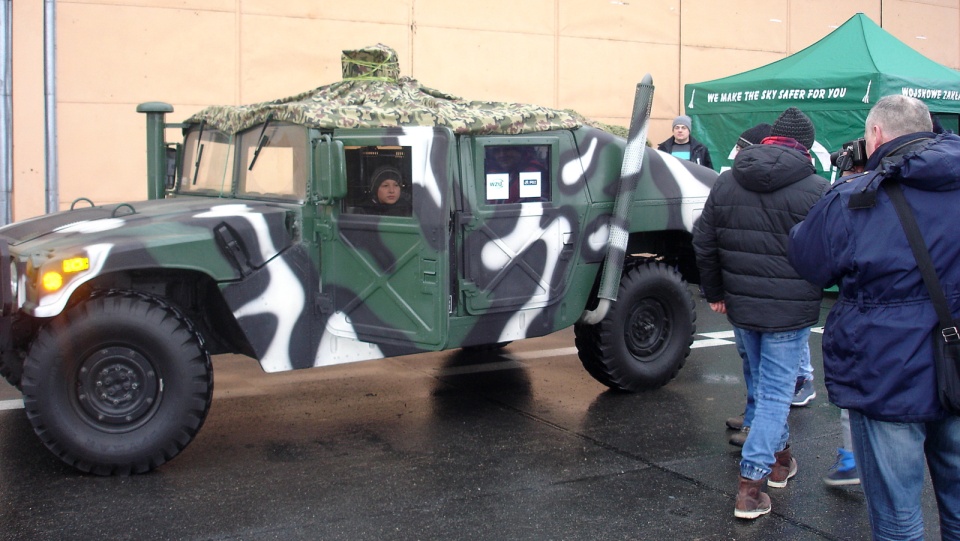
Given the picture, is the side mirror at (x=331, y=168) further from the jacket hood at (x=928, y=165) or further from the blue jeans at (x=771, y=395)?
the jacket hood at (x=928, y=165)

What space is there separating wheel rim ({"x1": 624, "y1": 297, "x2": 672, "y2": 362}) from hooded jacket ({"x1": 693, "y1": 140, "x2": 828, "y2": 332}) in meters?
1.77

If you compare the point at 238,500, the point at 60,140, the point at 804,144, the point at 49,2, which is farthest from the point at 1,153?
the point at 804,144

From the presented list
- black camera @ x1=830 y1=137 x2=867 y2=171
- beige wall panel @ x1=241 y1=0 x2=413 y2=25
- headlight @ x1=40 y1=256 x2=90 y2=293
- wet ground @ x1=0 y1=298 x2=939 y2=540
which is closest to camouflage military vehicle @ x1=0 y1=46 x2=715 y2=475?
headlight @ x1=40 y1=256 x2=90 y2=293

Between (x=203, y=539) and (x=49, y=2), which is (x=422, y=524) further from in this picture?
(x=49, y=2)

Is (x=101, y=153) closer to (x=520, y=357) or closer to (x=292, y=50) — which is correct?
(x=292, y=50)

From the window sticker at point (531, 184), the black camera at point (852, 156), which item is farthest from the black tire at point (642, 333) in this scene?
the black camera at point (852, 156)

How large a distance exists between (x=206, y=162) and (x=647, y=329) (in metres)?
2.98

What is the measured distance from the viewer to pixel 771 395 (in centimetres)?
443

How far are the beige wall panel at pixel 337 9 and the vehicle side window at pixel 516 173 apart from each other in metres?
6.09

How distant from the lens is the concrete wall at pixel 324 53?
10125 millimetres

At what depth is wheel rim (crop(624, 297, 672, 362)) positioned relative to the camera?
20.9ft

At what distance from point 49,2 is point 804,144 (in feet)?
26.5

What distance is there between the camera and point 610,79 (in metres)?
13.0

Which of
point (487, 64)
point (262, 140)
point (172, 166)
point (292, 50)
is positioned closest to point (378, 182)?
point (262, 140)
